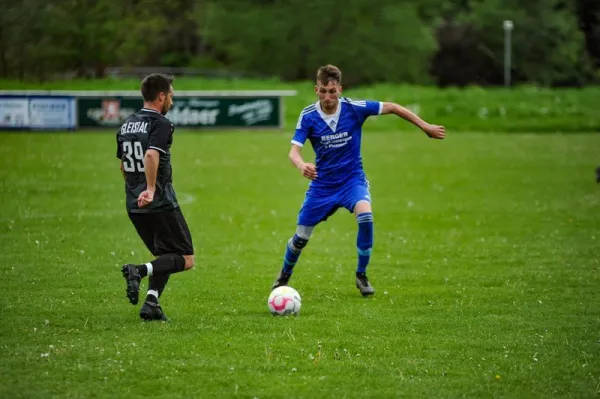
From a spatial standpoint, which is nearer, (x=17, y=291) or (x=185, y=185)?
(x=17, y=291)

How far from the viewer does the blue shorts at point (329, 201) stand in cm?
1067

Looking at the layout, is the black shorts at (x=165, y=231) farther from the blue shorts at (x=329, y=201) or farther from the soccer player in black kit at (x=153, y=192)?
the blue shorts at (x=329, y=201)

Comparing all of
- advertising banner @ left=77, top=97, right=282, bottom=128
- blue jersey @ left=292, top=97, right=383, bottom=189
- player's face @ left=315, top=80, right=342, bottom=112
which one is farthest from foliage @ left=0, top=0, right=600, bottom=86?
player's face @ left=315, top=80, right=342, bottom=112

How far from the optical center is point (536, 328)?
894cm

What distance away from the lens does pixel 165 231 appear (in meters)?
9.08

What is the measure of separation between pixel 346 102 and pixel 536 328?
3223 millimetres

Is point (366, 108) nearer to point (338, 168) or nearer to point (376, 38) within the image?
point (338, 168)

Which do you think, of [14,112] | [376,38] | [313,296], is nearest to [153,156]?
[313,296]

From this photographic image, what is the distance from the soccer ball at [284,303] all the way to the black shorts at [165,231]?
90cm

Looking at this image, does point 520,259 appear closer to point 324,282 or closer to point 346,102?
point 324,282

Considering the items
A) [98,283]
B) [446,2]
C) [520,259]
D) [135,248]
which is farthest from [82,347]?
[446,2]

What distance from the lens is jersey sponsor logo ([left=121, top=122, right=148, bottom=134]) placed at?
8.84 meters

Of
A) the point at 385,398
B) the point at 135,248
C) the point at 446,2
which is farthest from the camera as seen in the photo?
the point at 446,2

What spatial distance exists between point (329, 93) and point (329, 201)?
1143 mm
